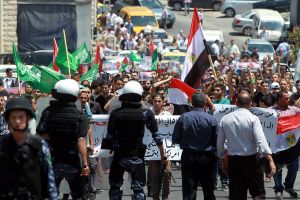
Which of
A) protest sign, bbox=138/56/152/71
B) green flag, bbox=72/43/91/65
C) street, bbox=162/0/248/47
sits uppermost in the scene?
green flag, bbox=72/43/91/65

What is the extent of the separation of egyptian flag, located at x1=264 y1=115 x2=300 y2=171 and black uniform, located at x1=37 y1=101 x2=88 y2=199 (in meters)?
4.14

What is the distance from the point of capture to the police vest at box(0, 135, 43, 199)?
8742mm

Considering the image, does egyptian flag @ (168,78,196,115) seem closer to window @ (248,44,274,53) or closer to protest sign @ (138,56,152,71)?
protest sign @ (138,56,152,71)

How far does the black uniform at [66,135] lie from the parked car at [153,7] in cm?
4428

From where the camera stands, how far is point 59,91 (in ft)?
40.4

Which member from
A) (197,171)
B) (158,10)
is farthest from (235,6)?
(197,171)

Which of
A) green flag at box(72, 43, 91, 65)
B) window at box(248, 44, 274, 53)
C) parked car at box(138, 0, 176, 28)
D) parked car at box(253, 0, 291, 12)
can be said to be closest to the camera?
green flag at box(72, 43, 91, 65)

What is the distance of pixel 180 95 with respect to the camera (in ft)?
54.7

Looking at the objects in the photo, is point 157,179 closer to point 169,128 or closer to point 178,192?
point 178,192

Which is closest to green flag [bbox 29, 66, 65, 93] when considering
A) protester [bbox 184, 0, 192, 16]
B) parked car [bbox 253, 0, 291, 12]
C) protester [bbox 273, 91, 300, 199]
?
protester [bbox 273, 91, 300, 199]

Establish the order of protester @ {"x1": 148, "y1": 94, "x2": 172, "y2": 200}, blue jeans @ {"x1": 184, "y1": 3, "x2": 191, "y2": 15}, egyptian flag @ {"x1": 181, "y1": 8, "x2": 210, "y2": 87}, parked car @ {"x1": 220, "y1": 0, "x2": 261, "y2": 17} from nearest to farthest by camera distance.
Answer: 1. protester @ {"x1": 148, "y1": 94, "x2": 172, "y2": 200}
2. egyptian flag @ {"x1": 181, "y1": 8, "x2": 210, "y2": 87}
3. parked car @ {"x1": 220, "y1": 0, "x2": 261, "y2": 17}
4. blue jeans @ {"x1": 184, "y1": 3, "x2": 191, "y2": 15}

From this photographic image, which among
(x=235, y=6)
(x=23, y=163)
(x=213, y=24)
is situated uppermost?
(x=23, y=163)

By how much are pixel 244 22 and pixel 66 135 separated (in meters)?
43.2

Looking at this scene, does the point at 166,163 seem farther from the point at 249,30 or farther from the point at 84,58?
the point at 249,30
